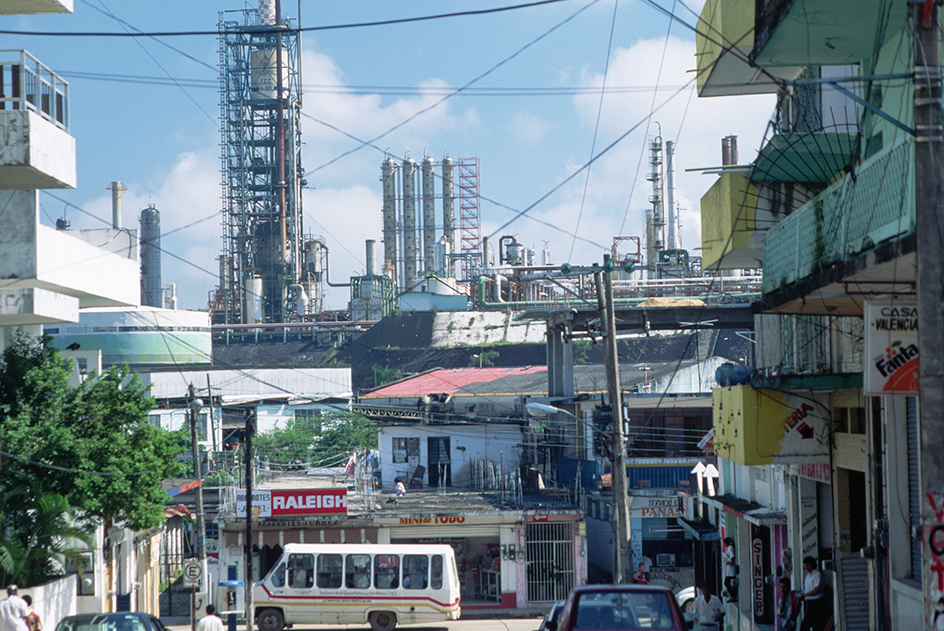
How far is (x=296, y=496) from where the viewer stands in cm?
3012

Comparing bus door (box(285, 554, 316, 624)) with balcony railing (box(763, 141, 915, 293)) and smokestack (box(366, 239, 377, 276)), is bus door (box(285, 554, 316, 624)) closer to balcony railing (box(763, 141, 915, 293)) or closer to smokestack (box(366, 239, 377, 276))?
balcony railing (box(763, 141, 915, 293))

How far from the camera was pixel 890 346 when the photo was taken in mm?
8328

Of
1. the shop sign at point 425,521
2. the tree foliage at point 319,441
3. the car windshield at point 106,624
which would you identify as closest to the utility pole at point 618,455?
the car windshield at point 106,624

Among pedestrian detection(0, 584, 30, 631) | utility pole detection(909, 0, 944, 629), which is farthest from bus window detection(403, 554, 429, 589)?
utility pole detection(909, 0, 944, 629)

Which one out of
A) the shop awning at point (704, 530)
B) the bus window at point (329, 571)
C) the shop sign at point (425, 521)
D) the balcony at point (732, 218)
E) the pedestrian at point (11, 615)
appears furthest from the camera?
the shop sign at point (425, 521)

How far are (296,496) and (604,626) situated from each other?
70.5 ft

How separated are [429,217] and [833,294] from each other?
88.5 metres

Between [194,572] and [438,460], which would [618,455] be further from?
[438,460]

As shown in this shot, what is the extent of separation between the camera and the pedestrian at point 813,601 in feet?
42.6

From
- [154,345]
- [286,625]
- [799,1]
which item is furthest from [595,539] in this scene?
[154,345]

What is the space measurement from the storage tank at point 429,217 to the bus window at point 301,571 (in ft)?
238

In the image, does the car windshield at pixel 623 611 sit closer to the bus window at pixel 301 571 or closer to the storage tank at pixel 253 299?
the bus window at pixel 301 571

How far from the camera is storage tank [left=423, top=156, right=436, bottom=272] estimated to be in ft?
319

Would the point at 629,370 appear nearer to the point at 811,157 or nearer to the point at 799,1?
the point at 811,157
